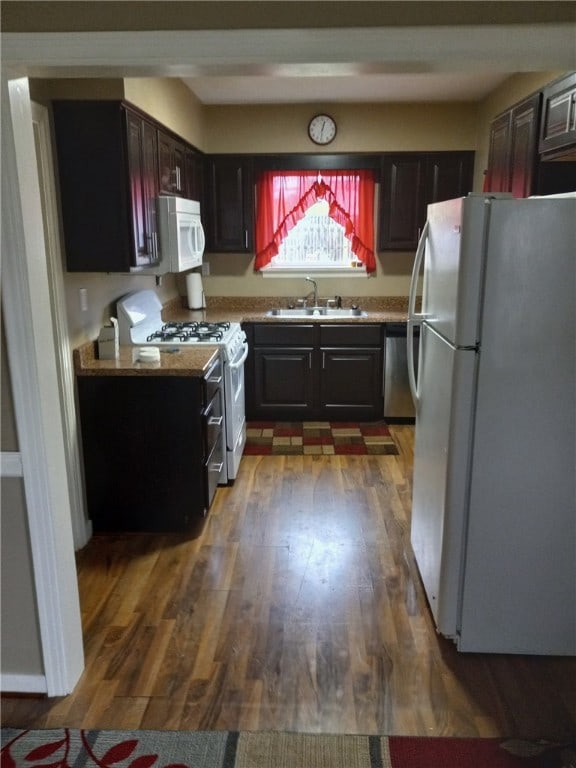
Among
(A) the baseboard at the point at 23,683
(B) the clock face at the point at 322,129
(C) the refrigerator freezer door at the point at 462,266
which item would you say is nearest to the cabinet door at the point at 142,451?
(A) the baseboard at the point at 23,683

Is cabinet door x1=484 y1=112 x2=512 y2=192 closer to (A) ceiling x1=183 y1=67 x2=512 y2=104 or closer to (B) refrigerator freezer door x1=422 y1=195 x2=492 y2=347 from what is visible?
(A) ceiling x1=183 y1=67 x2=512 y2=104

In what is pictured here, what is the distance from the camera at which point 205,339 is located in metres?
3.73

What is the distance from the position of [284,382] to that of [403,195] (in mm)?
1821

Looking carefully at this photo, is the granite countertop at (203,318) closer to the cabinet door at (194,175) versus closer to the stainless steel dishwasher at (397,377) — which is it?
the stainless steel dishwasher at (397,377)

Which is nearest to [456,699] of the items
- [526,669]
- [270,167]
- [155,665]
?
[526,669]

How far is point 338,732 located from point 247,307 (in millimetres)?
3938

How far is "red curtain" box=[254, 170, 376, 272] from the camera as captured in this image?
512 centimetres

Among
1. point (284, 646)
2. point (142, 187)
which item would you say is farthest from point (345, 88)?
point (284, 646)

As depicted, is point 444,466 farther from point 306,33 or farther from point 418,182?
point 418,182

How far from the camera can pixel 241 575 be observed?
2850mm

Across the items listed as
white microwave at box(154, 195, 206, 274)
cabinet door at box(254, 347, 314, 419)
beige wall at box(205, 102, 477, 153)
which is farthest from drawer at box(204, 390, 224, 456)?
beige wall at box(205, 102, 477, 153)

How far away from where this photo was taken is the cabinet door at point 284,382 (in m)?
4.82

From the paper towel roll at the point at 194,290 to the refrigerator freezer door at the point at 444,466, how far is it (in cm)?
284

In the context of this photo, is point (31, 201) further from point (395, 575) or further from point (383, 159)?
point (383, 159)
